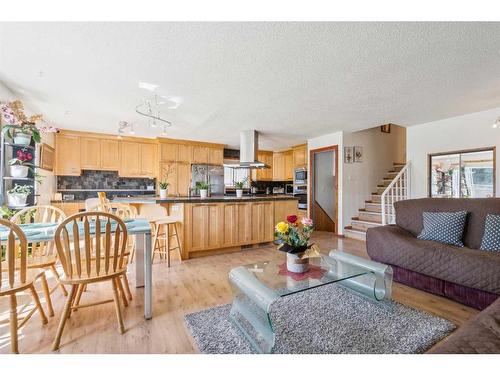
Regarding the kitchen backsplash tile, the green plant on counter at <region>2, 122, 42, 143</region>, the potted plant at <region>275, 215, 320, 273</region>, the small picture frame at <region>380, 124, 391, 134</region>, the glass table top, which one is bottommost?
the glass table top

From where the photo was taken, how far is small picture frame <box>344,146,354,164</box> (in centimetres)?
524

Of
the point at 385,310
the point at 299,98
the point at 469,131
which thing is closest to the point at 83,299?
the point at 385,310

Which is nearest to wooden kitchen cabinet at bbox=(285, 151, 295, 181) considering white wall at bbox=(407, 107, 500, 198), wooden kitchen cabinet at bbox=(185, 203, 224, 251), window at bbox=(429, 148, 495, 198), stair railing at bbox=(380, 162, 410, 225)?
stair railing at bbox=(380, 162, 410, 225)

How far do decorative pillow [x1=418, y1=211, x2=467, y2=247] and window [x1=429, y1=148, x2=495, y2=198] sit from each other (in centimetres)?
224

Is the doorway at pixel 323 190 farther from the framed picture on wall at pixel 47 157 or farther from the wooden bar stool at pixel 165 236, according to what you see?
the framed picture on wall at pixel 47 157

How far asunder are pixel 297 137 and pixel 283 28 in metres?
4.07

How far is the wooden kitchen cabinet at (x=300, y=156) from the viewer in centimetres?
652

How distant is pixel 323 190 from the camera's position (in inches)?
235

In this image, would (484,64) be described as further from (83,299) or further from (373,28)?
(83,299)

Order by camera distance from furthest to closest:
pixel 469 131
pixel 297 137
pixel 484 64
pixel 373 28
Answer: pixel 297 137
pixel 469 131
pixel 484 64
pixel 373 28

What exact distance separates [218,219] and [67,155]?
155 inches

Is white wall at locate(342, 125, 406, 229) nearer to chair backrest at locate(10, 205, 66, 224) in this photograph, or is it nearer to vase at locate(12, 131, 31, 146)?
chair backrest at locate(10, 205, 66, 224)

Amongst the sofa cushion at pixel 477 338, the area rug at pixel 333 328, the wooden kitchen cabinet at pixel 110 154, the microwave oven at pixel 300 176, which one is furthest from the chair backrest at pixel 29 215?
the microwave oven at pixel 300 176

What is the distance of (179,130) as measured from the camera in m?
5.02
